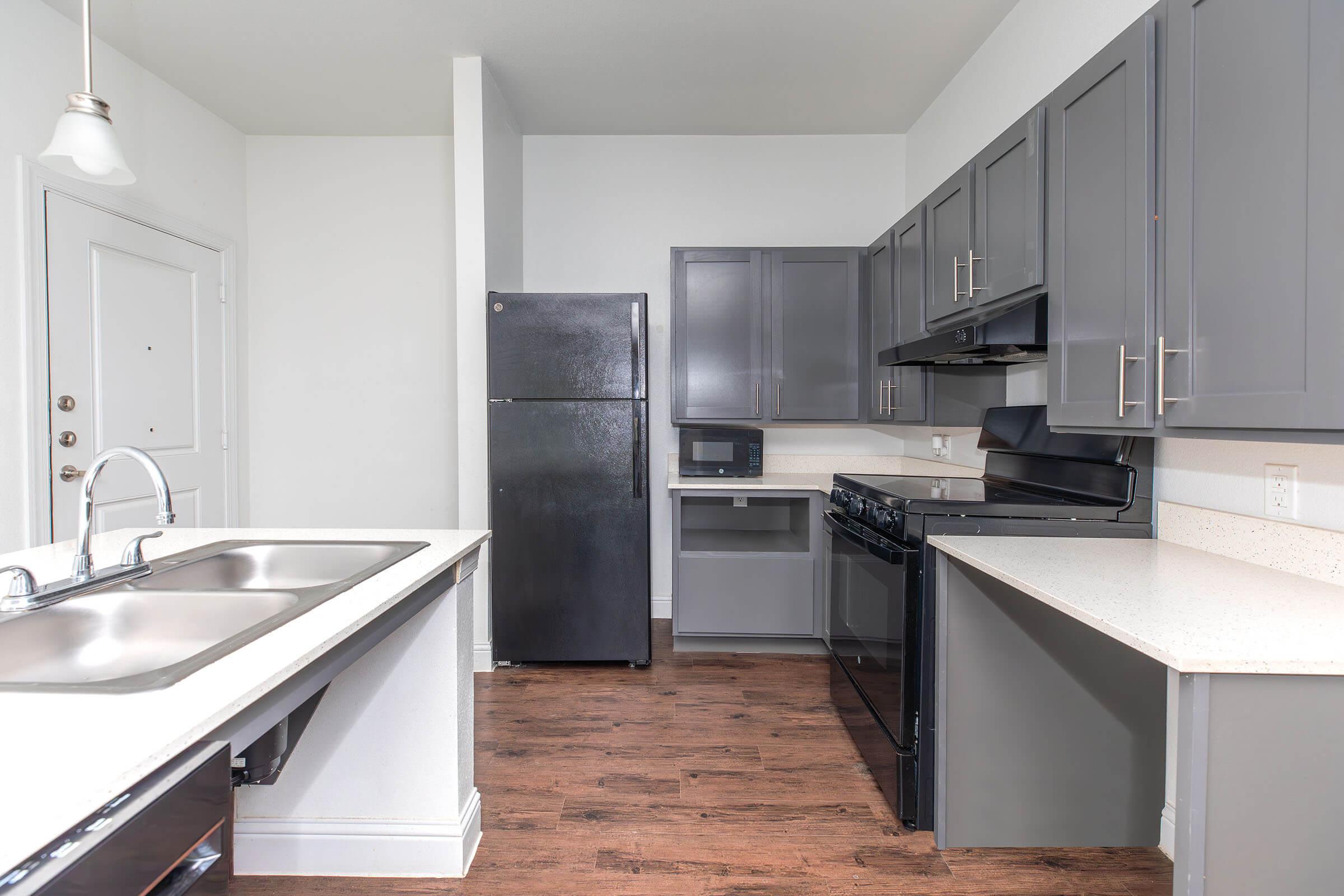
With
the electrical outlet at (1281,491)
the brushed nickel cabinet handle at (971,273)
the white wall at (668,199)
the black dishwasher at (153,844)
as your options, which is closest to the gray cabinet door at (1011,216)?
the brushed nickel cabinet handle at (971,273)

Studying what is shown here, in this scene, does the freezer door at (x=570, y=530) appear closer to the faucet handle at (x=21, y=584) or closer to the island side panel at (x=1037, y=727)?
the island side panel at (x=1037, y=727)

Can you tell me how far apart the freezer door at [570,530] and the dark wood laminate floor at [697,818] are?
0.26 metres

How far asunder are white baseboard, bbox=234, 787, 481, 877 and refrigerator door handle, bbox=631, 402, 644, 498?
1565 mm

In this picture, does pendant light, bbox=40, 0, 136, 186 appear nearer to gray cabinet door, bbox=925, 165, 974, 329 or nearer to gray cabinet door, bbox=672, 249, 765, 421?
gray cabinet door, bbox=672, 249, 765, 421

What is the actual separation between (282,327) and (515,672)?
232 centimetres

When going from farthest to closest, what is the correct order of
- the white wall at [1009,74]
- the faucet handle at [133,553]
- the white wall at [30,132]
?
the white wall at [30,132], the white wall at [1009,74], the faucet handle at [133,553]

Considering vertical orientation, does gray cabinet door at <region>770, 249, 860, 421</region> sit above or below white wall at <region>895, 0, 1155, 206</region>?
below

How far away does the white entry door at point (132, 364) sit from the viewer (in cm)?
257

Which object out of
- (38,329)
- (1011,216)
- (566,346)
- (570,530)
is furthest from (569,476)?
(38,329)

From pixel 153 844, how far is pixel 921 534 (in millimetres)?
1722

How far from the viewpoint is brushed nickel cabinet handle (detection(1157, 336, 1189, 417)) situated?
1.34m

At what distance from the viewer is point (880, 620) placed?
204cm

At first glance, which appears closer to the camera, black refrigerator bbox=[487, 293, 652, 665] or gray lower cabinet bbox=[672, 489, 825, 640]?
black refrigerator bbox=[487, 293, 652, 665]

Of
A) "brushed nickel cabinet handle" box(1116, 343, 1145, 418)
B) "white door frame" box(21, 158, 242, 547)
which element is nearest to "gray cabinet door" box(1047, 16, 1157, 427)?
"brushed nickel cabinet handle" box(1116, 343, 1145, 418)
